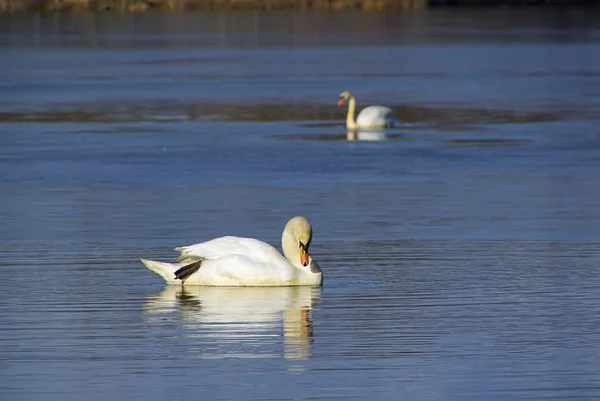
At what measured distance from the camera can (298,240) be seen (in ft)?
36.2

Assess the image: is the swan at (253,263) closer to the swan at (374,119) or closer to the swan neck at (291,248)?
the swan neck at (291,248)

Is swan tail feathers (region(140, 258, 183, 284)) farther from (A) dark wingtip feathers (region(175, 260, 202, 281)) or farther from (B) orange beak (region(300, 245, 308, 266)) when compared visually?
(B) orange beak (region(300, 245, 308, 266))

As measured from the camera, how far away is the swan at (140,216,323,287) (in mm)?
10984

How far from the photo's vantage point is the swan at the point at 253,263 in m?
11.0

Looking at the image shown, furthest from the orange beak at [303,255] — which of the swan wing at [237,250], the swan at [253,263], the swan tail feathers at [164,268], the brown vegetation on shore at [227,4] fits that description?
the brown vegetation on shore at [227,4]

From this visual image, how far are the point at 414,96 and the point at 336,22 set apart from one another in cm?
6255

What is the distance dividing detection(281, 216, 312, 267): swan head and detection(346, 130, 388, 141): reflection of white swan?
487 inches

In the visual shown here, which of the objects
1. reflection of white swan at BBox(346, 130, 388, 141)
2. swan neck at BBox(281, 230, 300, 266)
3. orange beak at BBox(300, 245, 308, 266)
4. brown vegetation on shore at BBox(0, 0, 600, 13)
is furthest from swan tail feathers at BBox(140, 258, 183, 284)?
brown vegetation on shore at BBox(0, 0, 600, 13)

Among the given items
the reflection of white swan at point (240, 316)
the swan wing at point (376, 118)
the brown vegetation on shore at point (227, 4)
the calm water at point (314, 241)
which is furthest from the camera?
the brown vegetation on shore at point (227, 4)

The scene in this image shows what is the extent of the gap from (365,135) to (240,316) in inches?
566

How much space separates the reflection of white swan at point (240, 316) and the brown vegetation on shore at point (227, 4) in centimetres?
10080

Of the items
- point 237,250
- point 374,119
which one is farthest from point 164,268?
Answer: point 374,119

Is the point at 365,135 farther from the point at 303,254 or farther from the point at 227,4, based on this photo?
the point at 227,4

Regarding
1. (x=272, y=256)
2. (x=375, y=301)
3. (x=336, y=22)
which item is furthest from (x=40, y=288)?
(x=336, y=22)
